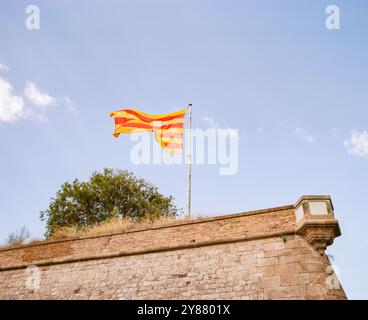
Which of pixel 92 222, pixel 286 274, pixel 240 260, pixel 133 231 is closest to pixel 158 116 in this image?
pixel 133 231

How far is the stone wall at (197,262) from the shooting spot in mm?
8102

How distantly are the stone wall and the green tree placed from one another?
955cm

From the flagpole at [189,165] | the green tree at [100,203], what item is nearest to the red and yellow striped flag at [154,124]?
the flagpole at [189,165]

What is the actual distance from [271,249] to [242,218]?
1091mm

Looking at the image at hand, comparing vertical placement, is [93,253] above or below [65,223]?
below

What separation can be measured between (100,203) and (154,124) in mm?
10482

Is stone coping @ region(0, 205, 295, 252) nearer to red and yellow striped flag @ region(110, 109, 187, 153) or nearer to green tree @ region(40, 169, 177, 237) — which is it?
red and yellow striped flag @ region(110, 109, 187, 153)

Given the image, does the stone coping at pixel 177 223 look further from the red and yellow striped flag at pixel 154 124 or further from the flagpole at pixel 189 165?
the red and yellow striped flag at pixel 154 124

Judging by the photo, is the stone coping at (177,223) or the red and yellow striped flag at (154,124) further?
the red and yellow striped flag at (154,124)

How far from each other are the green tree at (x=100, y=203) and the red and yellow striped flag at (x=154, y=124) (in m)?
9.19

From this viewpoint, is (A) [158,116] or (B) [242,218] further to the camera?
(A) [158,116]

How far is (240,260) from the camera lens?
874 centimetres
